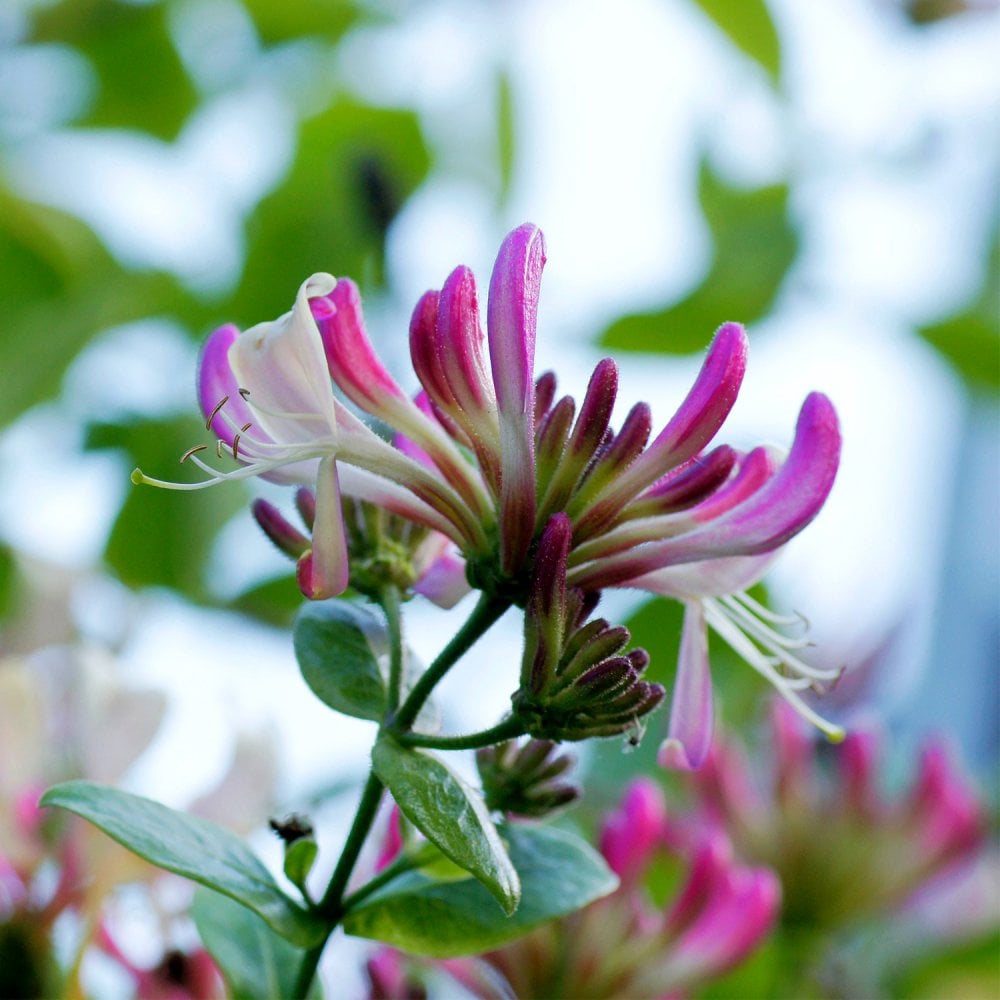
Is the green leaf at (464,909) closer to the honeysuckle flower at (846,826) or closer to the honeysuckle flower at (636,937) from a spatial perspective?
the honeysuckle flower at (636,937)

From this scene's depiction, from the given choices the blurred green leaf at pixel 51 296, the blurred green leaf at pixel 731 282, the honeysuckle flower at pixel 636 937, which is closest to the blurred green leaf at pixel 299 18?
the blurred green leaf at pixel 51 296

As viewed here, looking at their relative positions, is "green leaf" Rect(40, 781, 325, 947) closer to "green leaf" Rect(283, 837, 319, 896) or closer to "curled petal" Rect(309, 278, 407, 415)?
"green leaf" Rect(283, 837, 319, 896)

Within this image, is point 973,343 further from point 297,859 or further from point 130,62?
point 297,859

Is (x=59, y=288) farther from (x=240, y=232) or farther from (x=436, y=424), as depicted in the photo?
(x=436, y=424)

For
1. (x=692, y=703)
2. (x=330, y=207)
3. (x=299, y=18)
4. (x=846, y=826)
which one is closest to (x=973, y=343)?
(x=846, y=826)

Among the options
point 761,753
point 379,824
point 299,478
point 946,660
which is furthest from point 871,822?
point 946,660

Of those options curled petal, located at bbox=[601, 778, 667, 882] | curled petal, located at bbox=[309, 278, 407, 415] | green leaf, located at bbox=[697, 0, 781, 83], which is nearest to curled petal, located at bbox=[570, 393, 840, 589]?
curled petal, located at bbox=[309, 278, 407, 415]
